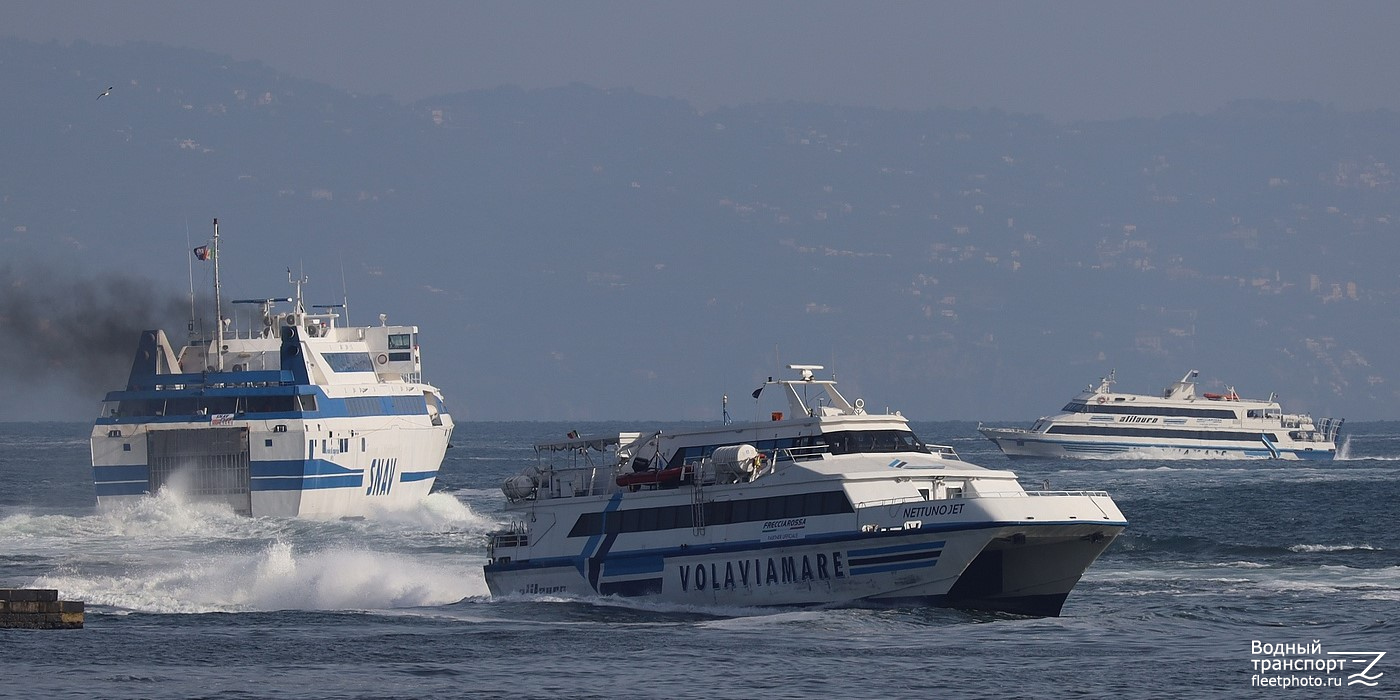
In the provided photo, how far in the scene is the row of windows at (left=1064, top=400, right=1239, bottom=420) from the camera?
14162 centimetres

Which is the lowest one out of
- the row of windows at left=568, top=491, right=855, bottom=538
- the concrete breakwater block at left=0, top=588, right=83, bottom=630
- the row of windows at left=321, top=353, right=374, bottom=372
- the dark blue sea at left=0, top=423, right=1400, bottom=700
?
the dark blue sea at left=0, top=423, right=1400, bottom=700

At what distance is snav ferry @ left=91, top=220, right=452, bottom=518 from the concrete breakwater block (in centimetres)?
3149

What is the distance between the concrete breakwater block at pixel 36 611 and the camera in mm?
39125

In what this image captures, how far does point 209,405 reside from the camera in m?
72.4

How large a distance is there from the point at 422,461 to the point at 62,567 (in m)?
28.4

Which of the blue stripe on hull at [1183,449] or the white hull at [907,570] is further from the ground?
the blue stripe on hull at [1183,449]

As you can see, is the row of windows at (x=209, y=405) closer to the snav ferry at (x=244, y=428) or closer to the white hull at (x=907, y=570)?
the snav ferry at (x=244, y=428)

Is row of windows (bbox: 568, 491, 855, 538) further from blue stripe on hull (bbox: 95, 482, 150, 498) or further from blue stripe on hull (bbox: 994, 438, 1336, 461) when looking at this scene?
blue stripe on hull (bbox: 994, 438, 1336, 461)

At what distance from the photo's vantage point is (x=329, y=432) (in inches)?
2926

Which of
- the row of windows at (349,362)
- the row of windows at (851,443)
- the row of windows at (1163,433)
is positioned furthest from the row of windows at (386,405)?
the row of windows at (1163,433)

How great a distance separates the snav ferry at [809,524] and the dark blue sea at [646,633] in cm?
59

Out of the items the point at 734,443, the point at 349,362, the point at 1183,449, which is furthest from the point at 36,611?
the point at 1183,449

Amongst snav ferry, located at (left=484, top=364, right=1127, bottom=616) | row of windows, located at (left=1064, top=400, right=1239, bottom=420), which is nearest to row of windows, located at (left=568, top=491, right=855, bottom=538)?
snav ferry, located at (left=484, top=364, right=1127, bottom=616)

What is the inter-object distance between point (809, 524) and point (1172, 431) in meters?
108
